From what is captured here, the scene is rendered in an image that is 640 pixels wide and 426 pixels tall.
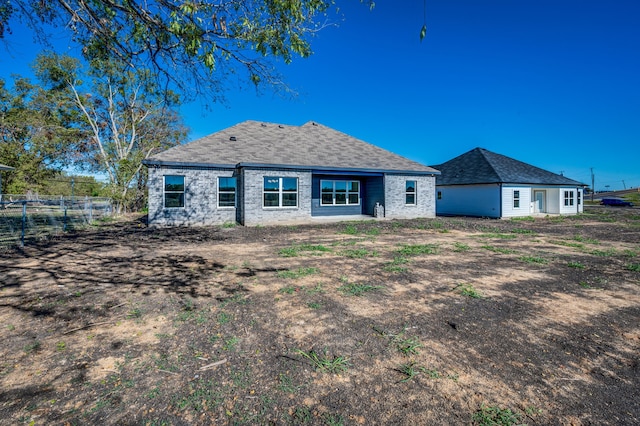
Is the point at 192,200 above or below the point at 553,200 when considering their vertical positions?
below

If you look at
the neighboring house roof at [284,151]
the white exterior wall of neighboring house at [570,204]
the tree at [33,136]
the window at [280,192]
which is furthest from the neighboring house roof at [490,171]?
the tree at [33,136]

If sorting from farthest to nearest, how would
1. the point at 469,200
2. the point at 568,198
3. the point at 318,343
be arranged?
the point at 568,198
the point at 469,200
the point at 318,343

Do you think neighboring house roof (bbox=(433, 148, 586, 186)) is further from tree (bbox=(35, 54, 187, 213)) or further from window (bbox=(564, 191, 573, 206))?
tree (bbox=(35, 54, 187, 213))

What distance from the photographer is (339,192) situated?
1944 cm

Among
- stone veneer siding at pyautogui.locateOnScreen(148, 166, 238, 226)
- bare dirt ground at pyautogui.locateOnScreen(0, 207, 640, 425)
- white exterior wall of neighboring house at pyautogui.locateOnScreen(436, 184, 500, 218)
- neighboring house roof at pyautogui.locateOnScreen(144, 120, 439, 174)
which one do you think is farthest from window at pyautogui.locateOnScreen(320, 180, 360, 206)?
bare dirt ground at pyautogui.locateOnScreen(0, 207, 640, 425)

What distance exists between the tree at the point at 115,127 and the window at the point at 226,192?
30.1 ft

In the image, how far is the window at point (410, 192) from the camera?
2021 centimetres

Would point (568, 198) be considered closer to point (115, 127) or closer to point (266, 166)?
point (266, 166)

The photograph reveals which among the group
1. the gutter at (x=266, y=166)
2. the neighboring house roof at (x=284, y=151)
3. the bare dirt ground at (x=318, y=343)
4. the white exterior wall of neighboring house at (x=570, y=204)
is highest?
the neighboring house roof at (x=284, y=151)

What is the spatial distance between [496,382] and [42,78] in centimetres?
3445

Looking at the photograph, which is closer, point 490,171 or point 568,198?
point 490,171

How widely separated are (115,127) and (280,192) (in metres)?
18.6

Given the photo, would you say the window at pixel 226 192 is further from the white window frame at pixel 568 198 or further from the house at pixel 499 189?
the white window frame at pixel 568 198

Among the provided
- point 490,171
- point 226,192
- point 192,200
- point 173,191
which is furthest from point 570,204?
point 173,191
